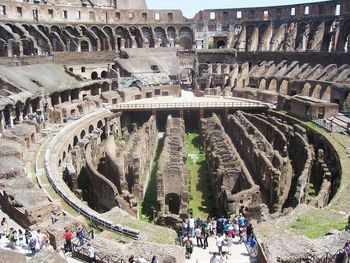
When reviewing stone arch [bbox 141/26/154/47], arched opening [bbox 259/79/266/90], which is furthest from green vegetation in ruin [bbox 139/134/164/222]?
stone arch [bbox 141/26/154/47]

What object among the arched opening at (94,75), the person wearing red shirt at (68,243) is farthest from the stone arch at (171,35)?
the person wearing red shirt at (68,243)

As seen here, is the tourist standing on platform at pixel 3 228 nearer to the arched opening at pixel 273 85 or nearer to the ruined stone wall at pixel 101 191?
the ruined stone wall at pixel 101 191

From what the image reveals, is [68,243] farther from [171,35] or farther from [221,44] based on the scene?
[221,44]

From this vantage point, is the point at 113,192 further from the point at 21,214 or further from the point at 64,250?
the point at 64,250

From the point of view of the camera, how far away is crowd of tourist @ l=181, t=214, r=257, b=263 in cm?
1446

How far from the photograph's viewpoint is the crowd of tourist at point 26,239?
13461mm

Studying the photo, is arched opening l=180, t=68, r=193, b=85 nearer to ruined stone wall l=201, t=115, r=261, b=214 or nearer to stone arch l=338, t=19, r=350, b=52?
stone arch l=338, t=19, r=350, b=52

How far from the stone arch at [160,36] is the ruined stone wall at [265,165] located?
1229 inches

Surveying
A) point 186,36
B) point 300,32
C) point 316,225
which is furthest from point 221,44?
point 316,225

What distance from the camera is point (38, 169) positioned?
23.2 meters

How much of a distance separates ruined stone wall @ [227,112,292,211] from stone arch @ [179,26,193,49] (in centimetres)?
3153

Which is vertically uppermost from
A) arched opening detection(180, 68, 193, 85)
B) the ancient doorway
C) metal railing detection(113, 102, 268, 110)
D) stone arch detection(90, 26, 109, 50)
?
stone arch detection(90, 26, 109, 50)

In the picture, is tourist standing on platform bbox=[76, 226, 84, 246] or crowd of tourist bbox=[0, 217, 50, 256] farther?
tourist standing on platform bbox=[76, 226, 84, 246]

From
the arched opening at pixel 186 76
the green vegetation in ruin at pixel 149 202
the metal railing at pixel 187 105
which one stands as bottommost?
the green vegetation in ruin at pixel 149 202
